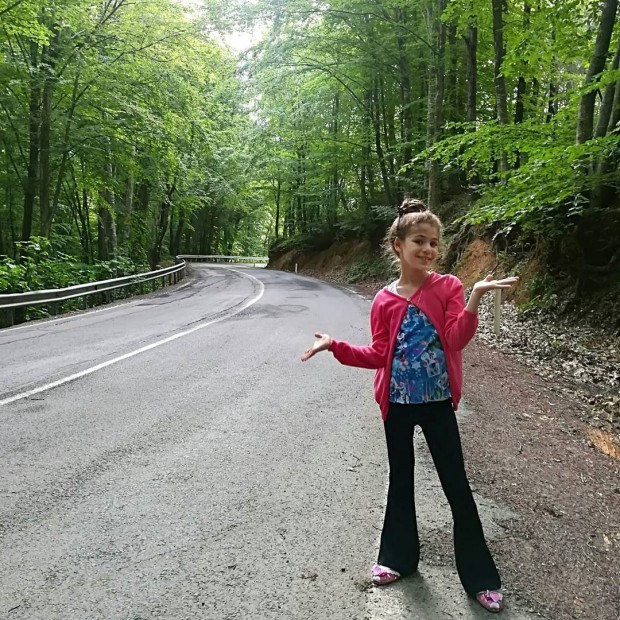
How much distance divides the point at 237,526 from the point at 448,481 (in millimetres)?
1298

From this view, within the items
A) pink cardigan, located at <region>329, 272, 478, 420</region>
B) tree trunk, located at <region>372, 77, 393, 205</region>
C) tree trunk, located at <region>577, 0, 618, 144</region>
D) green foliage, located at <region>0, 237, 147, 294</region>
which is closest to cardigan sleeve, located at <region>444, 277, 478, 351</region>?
pink cardigan, located at <region>329, 272, 478, 420</region>

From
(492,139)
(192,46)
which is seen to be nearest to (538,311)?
(492,139)

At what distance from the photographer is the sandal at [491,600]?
2311mm

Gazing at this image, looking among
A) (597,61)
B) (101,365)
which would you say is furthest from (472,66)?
(101,365)

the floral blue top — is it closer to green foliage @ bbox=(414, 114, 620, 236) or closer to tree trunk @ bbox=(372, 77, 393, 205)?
green foliage @ bbox=(414, 114, 620, 236)

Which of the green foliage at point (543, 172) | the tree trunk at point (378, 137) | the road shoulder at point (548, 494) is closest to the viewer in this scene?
the road shoulder at point (548, 494)

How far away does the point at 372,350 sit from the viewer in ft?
8.69

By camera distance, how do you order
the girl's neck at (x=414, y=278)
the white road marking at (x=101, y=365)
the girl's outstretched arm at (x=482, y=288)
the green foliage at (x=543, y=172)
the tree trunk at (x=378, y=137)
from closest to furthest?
1. the girl's outstretched arm at (x=482, y=288)
2. the girl's neck at (x=414, y=278)
3. the white road marking at (x=101, y=365)
4. the green foliage at (x=543, y=172)
5. the tree trunk at (x=378, y=137)

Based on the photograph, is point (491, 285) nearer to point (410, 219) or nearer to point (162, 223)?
point (410, 219)

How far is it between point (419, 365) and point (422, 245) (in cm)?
59

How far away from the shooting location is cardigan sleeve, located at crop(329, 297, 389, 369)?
8.62ft

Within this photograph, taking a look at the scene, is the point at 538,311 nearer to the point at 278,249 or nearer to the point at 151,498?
the point at 151,498

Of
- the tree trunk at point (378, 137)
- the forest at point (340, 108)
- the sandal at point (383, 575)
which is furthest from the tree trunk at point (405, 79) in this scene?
the sandal at point (383, 575)

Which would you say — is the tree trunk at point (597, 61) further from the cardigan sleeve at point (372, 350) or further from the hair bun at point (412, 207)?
the cardigan sleeve at point (372, 350)
